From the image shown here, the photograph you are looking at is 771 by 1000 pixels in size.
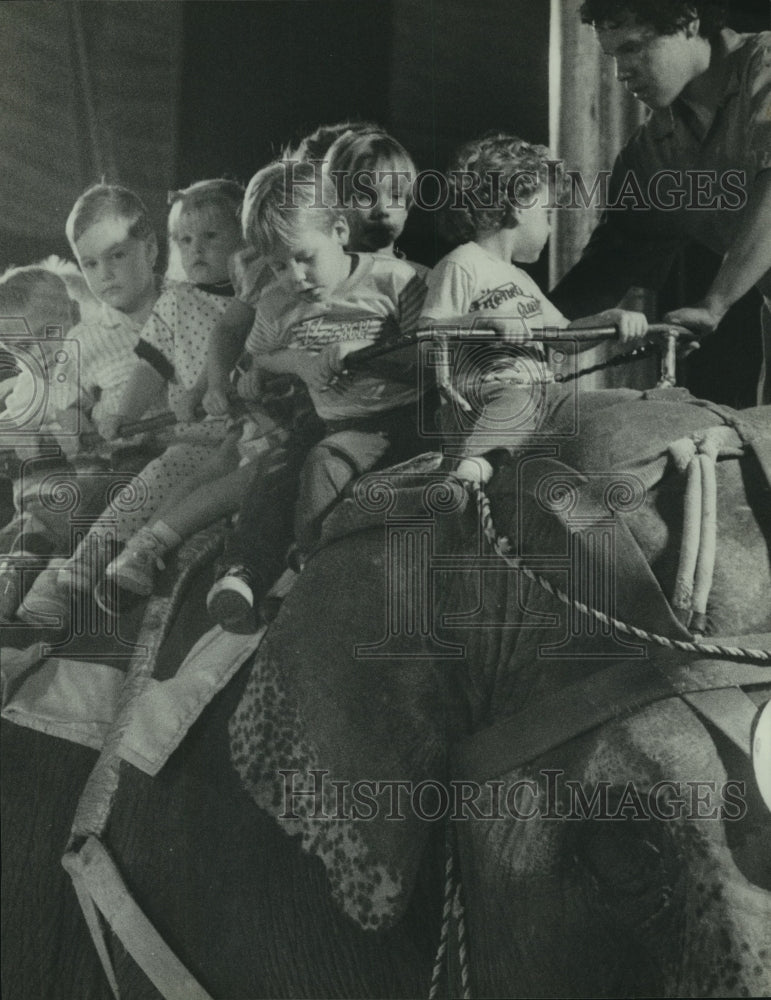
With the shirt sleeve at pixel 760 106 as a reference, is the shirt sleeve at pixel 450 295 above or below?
below

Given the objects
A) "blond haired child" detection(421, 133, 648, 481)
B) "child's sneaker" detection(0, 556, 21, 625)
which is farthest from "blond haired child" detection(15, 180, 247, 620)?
"blond haired child" detection(421, 133, 648, 481)

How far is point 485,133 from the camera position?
377cm

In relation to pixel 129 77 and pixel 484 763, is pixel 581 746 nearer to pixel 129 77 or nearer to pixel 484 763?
pixel 484 763

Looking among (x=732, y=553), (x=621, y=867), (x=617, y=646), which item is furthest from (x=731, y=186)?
(x=621, y=867)

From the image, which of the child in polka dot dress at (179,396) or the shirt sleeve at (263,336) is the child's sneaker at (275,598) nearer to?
the child in polka dot dress at (179,396)

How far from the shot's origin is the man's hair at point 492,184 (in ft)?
12.3

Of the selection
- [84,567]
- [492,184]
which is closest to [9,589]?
[84,567]

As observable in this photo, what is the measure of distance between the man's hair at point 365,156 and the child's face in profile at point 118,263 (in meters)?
0.59

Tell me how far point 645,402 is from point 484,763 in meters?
1.08

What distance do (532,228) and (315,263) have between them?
2.09ft

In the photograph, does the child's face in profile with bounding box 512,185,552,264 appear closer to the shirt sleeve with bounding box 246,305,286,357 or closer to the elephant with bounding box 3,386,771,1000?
the elephant with bounding box 3,386,771,1000

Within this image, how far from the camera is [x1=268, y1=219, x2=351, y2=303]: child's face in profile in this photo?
3.78 metres

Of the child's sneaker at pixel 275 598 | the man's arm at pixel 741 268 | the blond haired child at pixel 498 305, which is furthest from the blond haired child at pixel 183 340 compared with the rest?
the man's arm at pixel 741 268

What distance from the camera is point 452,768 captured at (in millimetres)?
3477
